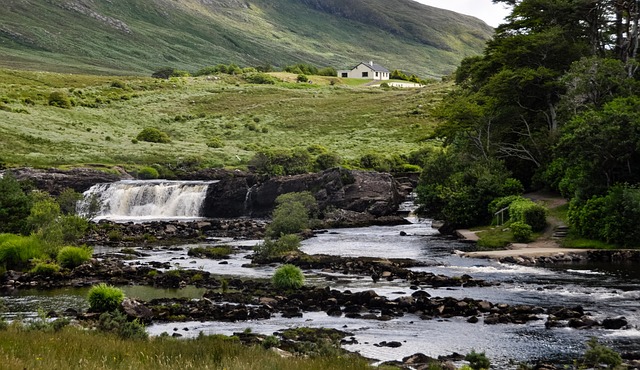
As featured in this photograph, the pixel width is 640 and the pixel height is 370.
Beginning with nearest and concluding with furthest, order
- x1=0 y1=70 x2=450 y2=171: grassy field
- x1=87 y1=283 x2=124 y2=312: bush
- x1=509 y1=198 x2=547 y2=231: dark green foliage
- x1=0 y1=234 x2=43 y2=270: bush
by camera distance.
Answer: x1=87 y1=283 x2=124 y2=312: bush → x1=0 y1=234 x2=43 y2=270: bush → x1=509 y1=198 x2=547 y2=231: dark green foliage → x1=0 y1=70 x2=450 y2=171: grassy field

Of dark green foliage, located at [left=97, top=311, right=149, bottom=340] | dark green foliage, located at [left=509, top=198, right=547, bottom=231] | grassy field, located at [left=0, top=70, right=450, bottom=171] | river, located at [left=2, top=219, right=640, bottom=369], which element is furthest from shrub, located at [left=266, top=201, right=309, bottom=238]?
grassy field, located at [left=0, top=70, right=450, bottom=171]

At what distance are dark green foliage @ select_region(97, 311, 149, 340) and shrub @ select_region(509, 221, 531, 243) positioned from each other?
97.7 ft

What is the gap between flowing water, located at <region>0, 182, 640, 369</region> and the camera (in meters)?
24.8

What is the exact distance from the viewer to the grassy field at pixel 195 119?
10581cm

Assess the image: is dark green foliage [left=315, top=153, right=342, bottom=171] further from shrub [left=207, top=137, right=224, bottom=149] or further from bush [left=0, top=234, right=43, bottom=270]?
bush [left=0, top=234, right=43, bottom=270]

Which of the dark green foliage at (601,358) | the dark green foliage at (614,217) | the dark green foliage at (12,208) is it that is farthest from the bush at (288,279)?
the dark green foliage at (12,208)

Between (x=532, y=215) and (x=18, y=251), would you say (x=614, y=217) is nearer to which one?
(x=532, y=215)

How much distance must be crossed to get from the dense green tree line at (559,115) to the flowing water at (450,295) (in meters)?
7.76

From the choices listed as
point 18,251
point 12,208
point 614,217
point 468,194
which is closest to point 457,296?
point 614,217

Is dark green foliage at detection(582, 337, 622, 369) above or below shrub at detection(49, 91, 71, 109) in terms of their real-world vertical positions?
below

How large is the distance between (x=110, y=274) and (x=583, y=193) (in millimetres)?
29728

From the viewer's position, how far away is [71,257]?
4222 centimetres

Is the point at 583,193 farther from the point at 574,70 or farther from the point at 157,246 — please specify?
the point at 157,246

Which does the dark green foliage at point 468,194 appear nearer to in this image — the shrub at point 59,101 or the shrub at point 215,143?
the shrub at point 215,143
